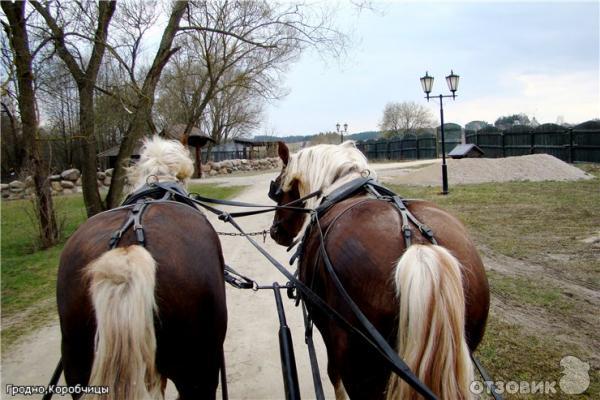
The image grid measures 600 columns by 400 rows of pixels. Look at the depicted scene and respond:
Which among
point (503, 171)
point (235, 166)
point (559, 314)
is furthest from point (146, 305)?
point (235, 166)

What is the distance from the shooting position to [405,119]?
176 feet

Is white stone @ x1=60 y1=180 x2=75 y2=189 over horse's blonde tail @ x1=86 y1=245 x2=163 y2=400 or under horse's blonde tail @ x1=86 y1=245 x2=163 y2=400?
over

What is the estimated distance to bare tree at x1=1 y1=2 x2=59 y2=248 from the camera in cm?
795

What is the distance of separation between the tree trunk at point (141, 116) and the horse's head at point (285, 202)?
666 cm

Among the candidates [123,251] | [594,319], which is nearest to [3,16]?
[123,251]

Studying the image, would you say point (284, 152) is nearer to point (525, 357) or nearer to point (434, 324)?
point (434, 324)

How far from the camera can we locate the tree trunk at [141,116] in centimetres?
977

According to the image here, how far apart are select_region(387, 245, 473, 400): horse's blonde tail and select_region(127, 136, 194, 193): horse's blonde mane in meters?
2.14

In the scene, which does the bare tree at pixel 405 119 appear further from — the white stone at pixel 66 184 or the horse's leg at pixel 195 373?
the horse's leg at pixel 195 373

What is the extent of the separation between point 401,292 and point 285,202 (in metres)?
1.96

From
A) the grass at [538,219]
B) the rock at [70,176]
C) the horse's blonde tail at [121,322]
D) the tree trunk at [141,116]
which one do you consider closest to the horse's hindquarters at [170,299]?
the horse's blonde tail at [121,322]

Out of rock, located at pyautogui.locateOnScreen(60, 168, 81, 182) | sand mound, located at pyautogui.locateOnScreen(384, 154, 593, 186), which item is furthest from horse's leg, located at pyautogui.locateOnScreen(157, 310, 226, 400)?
rock, located at pyautogui.locateOnScreen(60, 168, 81, 182)

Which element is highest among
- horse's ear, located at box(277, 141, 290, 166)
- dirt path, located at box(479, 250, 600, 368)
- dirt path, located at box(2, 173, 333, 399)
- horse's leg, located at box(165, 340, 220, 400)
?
horse's ear, located at box(277, 141, 290, 166)

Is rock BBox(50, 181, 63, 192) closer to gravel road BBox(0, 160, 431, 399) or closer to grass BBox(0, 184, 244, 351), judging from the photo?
grass BBox(0, 184, 244, 351)
